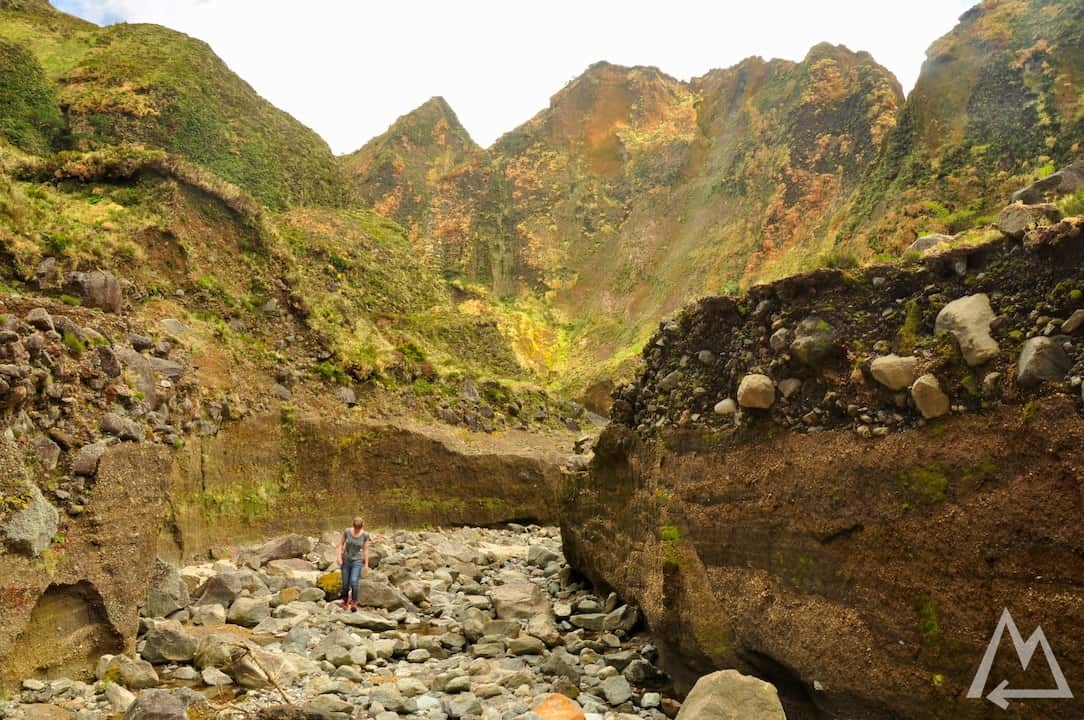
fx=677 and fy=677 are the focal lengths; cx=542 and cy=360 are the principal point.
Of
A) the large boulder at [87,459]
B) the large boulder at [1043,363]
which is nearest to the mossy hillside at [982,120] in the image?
the large boulder at [1043,363]

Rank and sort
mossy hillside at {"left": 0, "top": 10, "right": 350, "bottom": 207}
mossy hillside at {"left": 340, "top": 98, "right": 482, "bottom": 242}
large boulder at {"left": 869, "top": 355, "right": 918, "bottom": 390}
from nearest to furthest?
1. large boulder at {"left": 869, "top": 355, "right": 918, "bottom": 390}
2. mossy hillside at {"left": 0, "top": 10, "right": 350, "bottom": 207}
3. mossy hillside at {"left": 340, "top": 98, "right": 482, "bottom": 242}

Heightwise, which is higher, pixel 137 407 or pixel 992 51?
pixel 992 51

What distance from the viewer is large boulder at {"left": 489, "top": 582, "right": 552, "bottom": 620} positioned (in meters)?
8.53

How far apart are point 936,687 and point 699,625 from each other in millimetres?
2181

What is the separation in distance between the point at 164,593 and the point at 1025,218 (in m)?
8.71

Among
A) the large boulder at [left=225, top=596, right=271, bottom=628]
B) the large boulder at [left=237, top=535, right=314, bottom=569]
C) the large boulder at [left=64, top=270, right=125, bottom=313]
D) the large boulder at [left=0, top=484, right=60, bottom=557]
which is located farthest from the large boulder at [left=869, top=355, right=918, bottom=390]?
the large boulder at [left=64, top=270, right=125, bottom=313]

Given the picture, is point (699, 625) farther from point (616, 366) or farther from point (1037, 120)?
point (616, 366)

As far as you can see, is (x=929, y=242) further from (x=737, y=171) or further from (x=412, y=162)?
(x=412, y=162)

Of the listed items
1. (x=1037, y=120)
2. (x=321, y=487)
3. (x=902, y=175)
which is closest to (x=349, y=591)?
(x=321, y=487)

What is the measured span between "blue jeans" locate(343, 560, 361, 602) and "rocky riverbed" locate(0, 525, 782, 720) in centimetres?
13

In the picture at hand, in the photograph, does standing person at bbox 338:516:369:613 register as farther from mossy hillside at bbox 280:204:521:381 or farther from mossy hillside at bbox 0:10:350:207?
mossy hillside at bbox 0:10:350:207

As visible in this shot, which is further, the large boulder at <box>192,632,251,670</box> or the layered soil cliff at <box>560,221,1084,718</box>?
the large boulder at <box>192,632,251,670</box>

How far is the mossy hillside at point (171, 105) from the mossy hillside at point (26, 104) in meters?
0.62

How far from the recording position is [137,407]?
25.7ft
